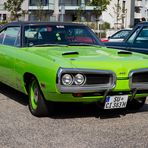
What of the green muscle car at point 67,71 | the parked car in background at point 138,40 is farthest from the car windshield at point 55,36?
the parked car in background at point 138,40

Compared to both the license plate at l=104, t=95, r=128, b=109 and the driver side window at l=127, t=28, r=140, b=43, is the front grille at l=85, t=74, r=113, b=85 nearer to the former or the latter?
the license plate at l=104, t=95, r=128, b=109

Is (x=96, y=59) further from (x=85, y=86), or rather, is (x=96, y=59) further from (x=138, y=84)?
(x=138, y=84)

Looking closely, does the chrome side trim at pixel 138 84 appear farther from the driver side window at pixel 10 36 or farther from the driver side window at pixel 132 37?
the driver side window at pixel 132 37

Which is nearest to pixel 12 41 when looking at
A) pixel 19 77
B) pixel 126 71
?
pixel 19 77

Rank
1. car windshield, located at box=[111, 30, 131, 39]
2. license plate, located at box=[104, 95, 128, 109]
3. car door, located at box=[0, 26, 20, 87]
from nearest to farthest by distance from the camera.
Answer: license plate, located at box=[104, 95, 128, 109]
car door, located at box=[0, 26, 20, 87]
car windshield, located at box=[111, 30, 131, 39]

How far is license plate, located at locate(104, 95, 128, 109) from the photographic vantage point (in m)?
6.38

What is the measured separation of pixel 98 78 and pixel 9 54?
2046 millimetres

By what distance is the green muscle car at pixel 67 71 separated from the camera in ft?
20.3

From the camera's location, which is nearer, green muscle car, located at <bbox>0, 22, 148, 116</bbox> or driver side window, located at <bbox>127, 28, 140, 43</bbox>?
green muscle car, located at <bbox>0, 22, 148, 116</bbox>

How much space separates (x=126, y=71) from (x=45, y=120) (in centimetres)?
135

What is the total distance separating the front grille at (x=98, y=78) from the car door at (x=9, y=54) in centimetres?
165

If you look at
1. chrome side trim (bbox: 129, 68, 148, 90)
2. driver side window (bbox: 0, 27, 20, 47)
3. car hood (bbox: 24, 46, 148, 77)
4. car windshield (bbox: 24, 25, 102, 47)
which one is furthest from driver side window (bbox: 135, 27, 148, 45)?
chrome side trim (bbox: 129, 68, 148, 90)

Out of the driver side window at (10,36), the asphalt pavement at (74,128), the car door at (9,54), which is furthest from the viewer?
the driver side window at (10,36)

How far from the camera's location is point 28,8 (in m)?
61.4
